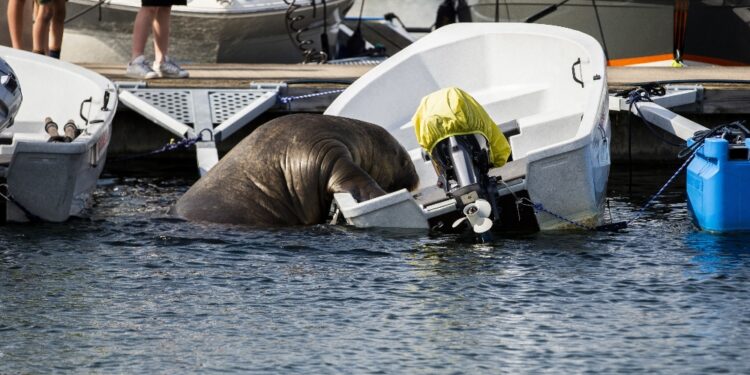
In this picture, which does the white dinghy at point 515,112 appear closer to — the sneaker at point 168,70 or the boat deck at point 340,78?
the boat deck at point 340,78

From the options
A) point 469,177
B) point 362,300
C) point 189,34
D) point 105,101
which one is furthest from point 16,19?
point 362,300

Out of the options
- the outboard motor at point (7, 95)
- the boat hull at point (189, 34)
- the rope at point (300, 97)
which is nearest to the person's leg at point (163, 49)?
the rope at point (300, 97)

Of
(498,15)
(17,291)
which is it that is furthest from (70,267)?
(498,15)

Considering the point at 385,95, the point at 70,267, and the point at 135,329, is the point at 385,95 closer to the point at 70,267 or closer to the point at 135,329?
the point at 70,267

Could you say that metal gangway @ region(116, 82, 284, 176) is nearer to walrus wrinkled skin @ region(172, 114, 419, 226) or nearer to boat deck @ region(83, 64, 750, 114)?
boat deck @ region(83, 64, 750, 114)

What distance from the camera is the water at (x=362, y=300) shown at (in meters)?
6.74

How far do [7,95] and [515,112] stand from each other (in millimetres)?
4152

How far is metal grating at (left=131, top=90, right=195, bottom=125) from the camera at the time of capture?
12594mm

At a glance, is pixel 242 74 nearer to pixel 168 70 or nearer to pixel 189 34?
pixel 168 70

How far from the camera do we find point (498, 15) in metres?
19.7

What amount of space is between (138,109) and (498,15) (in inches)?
320

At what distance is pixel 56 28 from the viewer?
1337cm

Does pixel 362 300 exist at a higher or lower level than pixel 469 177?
lower

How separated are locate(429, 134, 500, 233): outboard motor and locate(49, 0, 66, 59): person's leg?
205 inches
